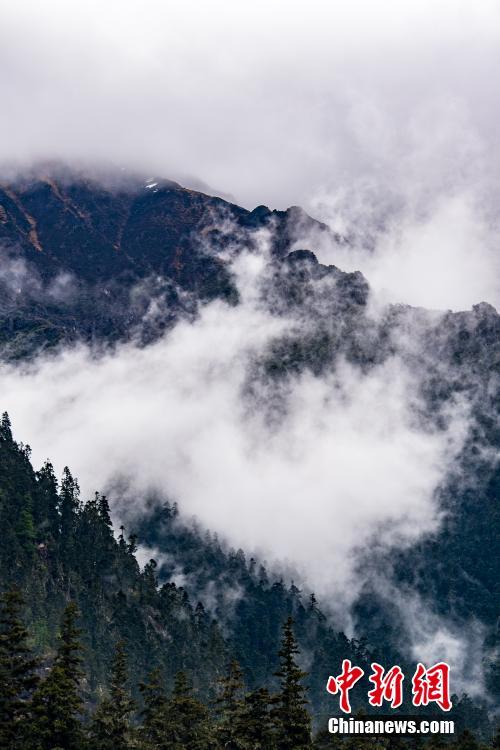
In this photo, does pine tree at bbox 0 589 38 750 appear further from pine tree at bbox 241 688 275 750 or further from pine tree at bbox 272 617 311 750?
pine tree at bbox 272 617 311 750

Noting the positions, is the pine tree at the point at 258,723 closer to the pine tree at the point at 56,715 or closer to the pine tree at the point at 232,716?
the pine tree at the point at 232,716

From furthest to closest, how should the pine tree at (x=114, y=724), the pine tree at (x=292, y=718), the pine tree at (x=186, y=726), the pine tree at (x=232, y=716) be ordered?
the pine tree at (x=186, y=726) → the pine tree at (x=114, y=724) → the pine tree at (x=232, y=716) → the pine tree at (x=292, y=718)

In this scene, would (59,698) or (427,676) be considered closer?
(59,698)

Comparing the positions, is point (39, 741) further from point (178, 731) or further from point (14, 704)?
point (178, 731)

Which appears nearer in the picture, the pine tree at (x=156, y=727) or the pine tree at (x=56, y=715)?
the pine tree at (x=56, y=715)

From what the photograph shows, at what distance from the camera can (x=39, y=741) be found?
196 feet

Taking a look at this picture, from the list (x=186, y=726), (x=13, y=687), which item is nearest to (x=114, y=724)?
(x=186, y=726)

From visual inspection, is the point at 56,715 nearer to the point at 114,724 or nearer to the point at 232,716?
the point at 114,724

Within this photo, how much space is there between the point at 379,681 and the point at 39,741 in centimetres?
3959

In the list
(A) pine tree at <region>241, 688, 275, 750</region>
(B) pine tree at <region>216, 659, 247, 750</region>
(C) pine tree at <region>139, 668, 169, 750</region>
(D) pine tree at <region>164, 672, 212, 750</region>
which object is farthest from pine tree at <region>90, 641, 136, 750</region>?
(A) pine tree at <region>241, 688, 275, 750</region>

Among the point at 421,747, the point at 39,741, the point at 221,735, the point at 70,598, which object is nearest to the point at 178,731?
the point at 221,735

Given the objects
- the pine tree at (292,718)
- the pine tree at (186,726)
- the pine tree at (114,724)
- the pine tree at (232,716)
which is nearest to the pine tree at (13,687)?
the pine tree at (114,724)

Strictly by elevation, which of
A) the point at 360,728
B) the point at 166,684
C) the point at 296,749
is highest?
the point at 166,684

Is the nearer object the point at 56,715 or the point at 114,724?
the point at 56,715
